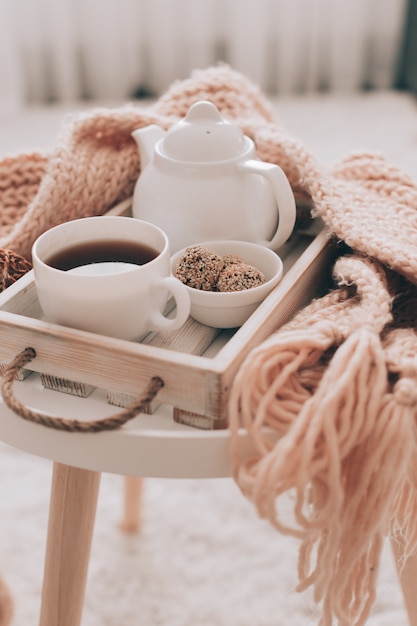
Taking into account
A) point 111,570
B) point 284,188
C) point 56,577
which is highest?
point 284,188

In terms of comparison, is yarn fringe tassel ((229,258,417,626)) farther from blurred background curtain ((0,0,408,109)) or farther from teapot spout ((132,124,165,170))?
blurred background curtain ((0,0,408,109))

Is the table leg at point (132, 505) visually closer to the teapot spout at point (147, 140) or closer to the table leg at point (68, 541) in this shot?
the table leg at point (68, 541)

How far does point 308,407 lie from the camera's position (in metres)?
0.44

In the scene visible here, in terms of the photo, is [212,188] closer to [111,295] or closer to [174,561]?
[111,295]

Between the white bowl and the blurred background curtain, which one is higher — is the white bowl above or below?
above

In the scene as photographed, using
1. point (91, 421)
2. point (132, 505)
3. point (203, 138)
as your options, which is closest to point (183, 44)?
point (132, 505)

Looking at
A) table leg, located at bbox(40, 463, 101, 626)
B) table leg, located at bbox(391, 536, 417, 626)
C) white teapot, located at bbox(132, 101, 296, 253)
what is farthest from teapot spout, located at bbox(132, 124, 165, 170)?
table leg, located at bbox(391, 536, 417, 626)

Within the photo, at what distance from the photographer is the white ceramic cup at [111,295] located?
49cm

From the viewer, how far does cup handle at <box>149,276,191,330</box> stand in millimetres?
506

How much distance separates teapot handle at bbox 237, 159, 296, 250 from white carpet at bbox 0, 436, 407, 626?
0.47m

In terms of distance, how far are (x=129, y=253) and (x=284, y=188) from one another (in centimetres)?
14

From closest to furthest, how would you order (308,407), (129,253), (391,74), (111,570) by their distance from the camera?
(308,407), (129,253), (111,570), (391,74)

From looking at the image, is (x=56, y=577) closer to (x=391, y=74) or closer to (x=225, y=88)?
(x=225, y=88)

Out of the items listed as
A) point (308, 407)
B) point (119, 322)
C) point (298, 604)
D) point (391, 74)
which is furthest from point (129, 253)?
point (391, 74)
